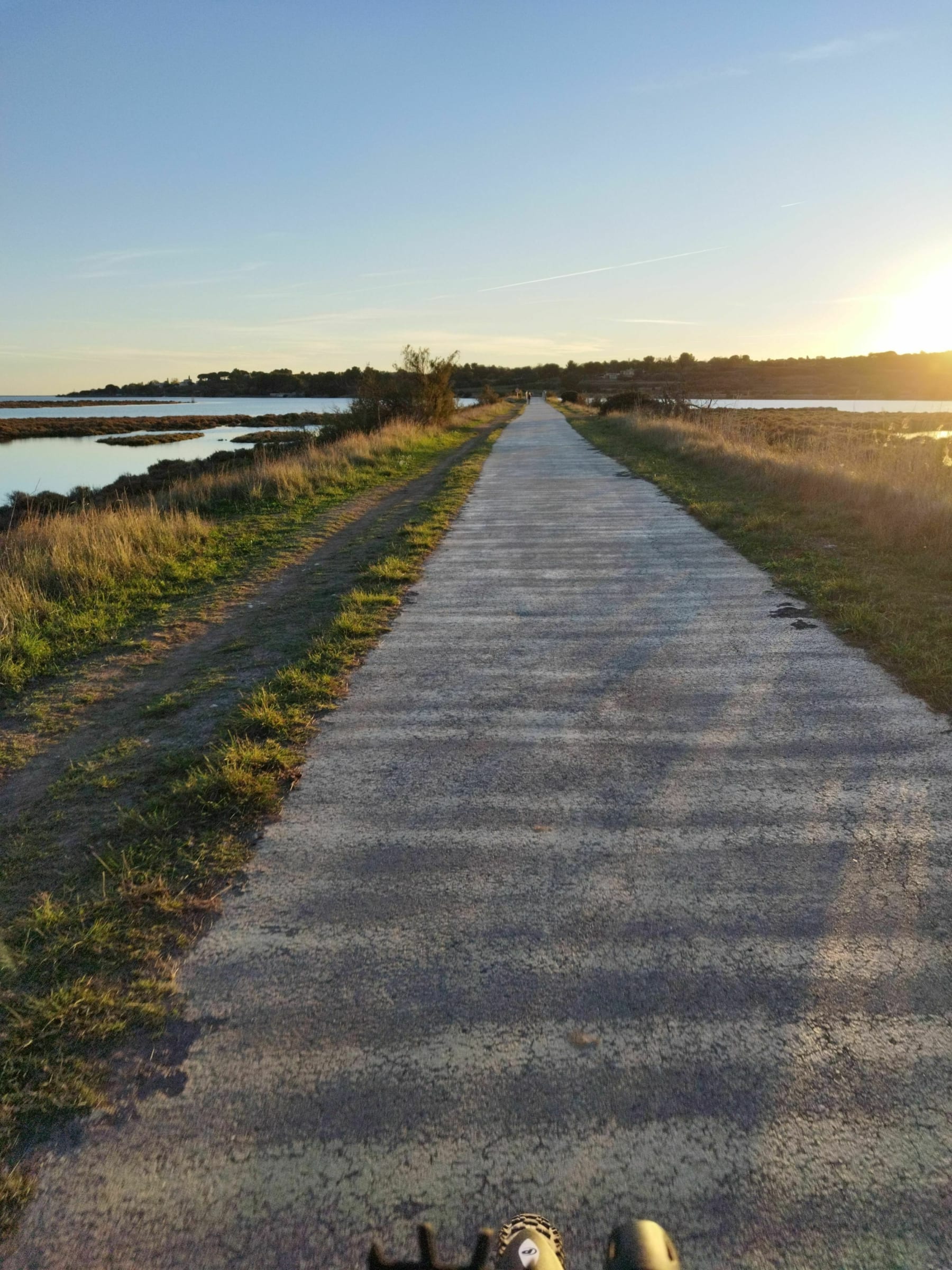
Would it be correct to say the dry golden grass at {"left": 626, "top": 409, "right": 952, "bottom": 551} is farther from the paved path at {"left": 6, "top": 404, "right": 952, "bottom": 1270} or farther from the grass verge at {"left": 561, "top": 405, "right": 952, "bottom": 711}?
the paved path at {"left": 6, "top": 404, "right": 952, "bottom": 1270}

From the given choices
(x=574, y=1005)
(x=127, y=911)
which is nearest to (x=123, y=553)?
(x=127, y=911)

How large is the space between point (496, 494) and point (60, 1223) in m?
13.3

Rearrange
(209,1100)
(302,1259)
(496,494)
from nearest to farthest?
1. (302,1259)
2. (209,1100)
3. (496,494)

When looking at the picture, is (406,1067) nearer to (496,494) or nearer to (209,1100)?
(209,1100)

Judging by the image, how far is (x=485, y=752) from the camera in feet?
13.0

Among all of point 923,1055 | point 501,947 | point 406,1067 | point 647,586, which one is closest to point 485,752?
point 501,947

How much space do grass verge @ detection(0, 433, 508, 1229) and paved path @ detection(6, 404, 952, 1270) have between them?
0.14 m

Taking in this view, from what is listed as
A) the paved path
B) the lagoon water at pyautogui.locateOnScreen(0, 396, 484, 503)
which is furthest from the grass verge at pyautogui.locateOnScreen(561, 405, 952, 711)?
the lagoon water at pyautogui.locateOnScreen(0, 396, 484, 503)

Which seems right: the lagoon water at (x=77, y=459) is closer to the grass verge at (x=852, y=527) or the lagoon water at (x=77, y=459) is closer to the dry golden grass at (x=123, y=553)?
the dry golden grass at (x=123, y=553)

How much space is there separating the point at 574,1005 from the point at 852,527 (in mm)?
8791

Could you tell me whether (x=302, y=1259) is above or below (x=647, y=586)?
below

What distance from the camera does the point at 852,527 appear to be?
949cm

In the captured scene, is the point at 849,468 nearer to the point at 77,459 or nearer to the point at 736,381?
the point at 77,459

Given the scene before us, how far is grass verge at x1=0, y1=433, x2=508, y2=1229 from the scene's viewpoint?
2088mm
